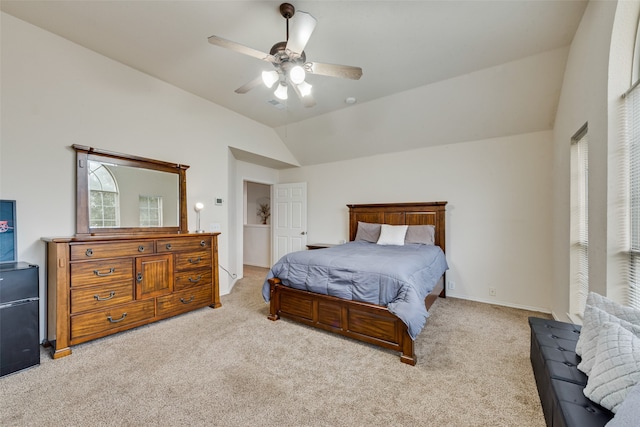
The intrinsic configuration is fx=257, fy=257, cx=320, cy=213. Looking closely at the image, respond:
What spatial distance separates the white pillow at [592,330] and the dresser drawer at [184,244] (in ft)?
11.4

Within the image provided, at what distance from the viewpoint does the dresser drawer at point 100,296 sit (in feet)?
7.57

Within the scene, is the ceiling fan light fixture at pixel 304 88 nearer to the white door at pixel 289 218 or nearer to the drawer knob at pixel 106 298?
the drawer knob at pixel 106 298

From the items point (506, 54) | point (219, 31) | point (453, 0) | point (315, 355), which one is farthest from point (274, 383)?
point (506, 54)

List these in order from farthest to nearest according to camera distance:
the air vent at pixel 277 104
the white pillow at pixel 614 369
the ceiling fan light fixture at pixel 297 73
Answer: the air vent at pixel 277 104 → the ceiling fan light fixture at pixel 297 73 → the white pillow at pixel 614 369

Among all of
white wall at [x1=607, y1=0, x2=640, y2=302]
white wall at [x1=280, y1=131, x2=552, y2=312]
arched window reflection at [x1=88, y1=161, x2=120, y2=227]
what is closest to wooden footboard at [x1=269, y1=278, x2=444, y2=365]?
white wall at [x1=280, y1=131, x2=552, y2=312]

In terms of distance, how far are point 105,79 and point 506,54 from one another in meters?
4.29

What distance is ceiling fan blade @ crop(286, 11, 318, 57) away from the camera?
164cm

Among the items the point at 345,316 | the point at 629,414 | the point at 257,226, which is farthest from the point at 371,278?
the point at 257,226

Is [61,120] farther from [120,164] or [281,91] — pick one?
[281,91]

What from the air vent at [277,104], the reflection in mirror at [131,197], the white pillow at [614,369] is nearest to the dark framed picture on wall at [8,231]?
the reflection in mirror at [131,197]

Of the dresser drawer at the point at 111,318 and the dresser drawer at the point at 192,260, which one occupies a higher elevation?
the dresser drawer at the point at 192,260

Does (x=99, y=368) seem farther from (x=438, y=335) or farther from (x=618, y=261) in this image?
(x=618, y=261)

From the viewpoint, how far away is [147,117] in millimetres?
3168

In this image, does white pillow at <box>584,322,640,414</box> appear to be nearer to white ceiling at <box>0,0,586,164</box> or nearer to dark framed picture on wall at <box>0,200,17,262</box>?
white ceiling at <box>0,0,586,164</box>
